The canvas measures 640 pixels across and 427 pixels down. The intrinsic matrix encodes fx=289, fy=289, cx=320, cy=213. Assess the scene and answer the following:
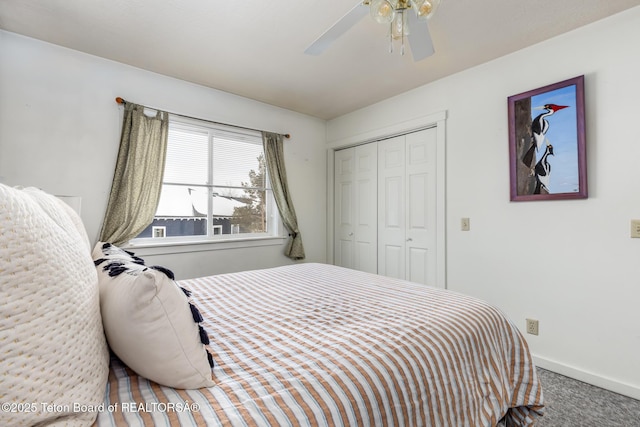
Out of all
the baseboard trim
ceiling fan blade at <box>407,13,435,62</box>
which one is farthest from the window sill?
the baseboard trim

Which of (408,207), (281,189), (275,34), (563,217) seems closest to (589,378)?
(563,217)

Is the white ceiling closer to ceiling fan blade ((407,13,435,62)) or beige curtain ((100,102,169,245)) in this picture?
ceiling fan blade ((407,13,435,62))

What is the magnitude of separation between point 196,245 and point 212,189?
2.14 feet

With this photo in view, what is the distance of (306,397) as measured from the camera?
0.76m

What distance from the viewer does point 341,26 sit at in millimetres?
1550

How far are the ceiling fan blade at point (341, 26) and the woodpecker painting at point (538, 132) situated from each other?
177 cm

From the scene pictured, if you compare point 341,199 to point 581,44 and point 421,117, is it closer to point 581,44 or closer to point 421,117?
point 421,117

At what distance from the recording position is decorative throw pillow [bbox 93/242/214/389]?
2.29 ft

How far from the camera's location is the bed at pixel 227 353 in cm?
50

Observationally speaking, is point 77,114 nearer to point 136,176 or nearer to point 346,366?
point 136,176

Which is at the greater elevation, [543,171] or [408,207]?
[543,171]

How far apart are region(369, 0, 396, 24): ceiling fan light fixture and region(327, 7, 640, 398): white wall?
169 cm

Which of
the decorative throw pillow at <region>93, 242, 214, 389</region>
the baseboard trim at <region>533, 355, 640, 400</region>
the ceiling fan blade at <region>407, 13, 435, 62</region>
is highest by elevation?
the ceiling fan blade at <region>407, 13, 435, 62</region>

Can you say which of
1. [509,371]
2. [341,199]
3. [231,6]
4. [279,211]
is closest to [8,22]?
[231,6]
